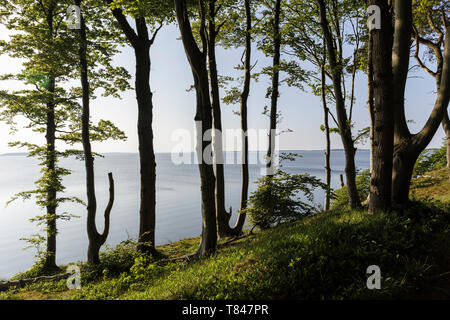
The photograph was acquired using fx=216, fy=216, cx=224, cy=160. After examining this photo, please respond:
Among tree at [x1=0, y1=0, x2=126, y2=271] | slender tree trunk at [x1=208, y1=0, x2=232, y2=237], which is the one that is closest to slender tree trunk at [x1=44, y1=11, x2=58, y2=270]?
tree at [x1=0, y1=0, x2=126, y2=271]

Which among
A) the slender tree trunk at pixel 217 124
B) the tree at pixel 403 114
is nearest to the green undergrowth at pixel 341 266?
the tree at pixel 403 114

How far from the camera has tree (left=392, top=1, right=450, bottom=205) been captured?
5160mm

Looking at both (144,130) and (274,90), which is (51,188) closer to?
(144,130)

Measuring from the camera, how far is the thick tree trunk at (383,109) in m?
4.86

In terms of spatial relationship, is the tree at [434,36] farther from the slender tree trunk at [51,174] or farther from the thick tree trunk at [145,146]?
the slender tree trunk at [51,174]

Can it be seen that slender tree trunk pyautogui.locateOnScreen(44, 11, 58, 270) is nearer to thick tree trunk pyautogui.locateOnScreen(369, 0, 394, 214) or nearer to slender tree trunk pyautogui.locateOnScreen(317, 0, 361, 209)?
slender tree trunk pyautogui.locateOnScreen(317, 0, 361, 209)

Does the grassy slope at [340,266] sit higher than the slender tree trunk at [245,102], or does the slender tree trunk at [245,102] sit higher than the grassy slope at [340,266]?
the slender tree trunk at [245,102]

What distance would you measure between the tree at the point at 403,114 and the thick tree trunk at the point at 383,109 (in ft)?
2.40

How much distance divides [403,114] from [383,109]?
49.7 inches

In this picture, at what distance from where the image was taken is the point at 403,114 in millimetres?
5633

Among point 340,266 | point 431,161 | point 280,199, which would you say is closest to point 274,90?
point 280,199

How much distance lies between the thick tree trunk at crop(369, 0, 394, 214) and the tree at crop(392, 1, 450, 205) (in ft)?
2.40

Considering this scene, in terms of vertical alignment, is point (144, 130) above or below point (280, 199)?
above
